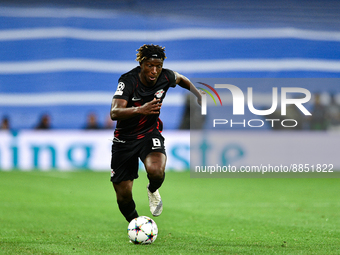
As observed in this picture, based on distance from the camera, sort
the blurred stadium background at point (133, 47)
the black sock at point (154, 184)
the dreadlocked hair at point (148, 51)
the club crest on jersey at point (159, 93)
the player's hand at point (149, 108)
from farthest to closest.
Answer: the blurred stadium background at point (133, 47) → the club crest on jersey at point (159, 93) → the black sock at point (154, 184) → the dreadlocked hair at point (148, 51) → the player's hand at point (149, 108)

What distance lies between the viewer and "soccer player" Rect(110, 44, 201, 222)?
5.59 metres

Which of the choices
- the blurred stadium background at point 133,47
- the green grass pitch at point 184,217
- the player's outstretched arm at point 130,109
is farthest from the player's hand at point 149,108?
the blurred stadium background at point 133,47

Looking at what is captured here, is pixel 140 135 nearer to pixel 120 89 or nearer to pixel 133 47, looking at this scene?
pixel 120 89

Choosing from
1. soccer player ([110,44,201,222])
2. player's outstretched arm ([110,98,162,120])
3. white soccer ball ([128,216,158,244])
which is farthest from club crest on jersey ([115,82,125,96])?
white soccer ball ([128,216,158,244])

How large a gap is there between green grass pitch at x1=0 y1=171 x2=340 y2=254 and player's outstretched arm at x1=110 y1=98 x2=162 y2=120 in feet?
5.03

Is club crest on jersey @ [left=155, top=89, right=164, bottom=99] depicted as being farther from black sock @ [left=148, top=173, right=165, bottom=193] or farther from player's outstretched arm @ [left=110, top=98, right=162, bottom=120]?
black sock @ [left=148, top=173, right=165, bottom=193]

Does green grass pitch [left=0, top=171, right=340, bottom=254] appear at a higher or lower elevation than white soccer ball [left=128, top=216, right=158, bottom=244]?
lower

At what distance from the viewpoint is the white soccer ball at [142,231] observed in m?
5.45

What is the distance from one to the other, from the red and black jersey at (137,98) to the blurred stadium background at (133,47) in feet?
34.7

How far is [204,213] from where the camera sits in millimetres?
8250

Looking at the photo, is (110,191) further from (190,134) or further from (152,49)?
(152,49)

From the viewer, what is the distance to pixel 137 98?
224 inches

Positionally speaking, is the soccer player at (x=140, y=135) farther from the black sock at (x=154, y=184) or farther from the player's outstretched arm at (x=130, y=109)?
the player's outstretched arm at (x=130, y=109)

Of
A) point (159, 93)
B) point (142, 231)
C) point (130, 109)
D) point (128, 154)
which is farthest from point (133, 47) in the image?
point (142, 231)
